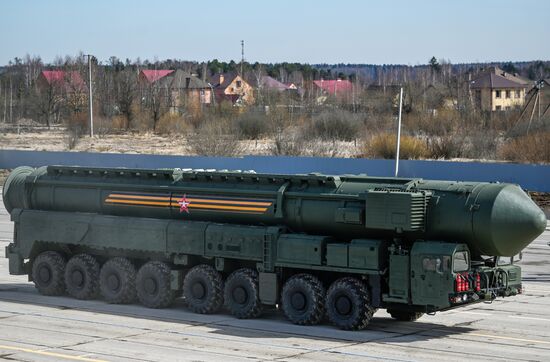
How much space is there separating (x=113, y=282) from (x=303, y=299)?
4357 mm

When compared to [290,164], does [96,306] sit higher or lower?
lower

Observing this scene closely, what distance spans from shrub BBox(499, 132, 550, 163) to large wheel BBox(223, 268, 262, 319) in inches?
1486

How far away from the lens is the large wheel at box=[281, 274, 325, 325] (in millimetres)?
18047

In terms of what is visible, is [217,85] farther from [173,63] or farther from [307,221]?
[307,221]

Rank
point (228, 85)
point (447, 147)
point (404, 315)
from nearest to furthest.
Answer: point (404, 315) → point (447, 147) → point (228, 85)

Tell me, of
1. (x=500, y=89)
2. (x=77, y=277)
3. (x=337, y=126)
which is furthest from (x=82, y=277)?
(x=500, y=89)

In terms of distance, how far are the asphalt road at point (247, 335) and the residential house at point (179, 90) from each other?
7543 centimetres

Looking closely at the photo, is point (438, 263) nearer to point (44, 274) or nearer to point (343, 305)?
point (343, 305)

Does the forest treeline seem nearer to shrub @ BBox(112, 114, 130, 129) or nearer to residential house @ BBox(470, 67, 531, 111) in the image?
shrub @ BBox(112, 114, 130, 129)

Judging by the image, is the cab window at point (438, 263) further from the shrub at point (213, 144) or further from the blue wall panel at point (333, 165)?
the shrub at point (213, 144)

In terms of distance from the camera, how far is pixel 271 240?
1858 centimetres

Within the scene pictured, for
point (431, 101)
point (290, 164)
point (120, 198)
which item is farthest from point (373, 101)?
point (120, 198)

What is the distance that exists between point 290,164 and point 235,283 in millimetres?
27591

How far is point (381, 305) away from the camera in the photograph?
17.6 meters
